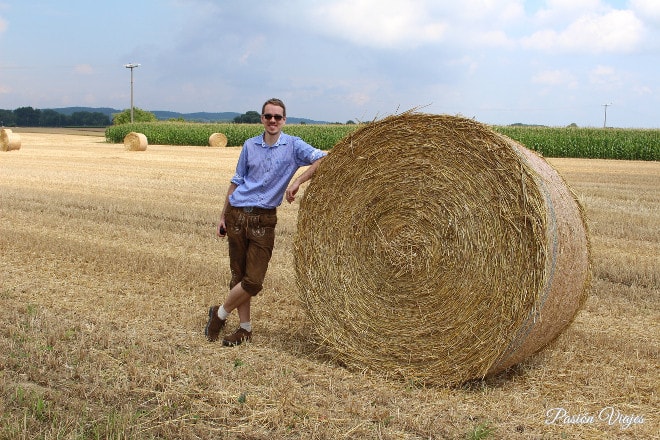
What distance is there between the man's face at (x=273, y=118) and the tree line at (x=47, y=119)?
75.4 m

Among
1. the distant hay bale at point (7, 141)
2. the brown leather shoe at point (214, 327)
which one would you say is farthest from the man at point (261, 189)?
the distant hay bale at point (7, 141)

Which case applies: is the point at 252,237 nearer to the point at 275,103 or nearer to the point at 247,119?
the point at 275,103

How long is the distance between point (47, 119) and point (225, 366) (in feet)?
255

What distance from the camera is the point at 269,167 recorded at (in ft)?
17.5

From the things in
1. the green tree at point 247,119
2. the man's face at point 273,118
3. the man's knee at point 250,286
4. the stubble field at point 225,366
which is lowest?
the stubble field at point 225,366

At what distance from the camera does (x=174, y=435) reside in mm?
3893

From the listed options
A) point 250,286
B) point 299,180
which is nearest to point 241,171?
point 299,180

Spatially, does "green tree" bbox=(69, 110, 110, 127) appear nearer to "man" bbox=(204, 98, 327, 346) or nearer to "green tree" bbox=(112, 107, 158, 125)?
"green tree" bbox=(112, 107, 158, 125)

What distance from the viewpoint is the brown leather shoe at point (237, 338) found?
5422 mm

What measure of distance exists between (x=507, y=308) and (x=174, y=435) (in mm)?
2063

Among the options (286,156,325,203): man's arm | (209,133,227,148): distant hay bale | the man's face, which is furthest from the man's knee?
(209,133,227,148): distant hay bale

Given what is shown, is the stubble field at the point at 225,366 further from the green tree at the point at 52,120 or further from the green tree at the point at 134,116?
the green tree at the point at 52,120

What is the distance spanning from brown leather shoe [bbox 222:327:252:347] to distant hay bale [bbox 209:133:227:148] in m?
32.2

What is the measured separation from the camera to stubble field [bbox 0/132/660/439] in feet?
13.3
